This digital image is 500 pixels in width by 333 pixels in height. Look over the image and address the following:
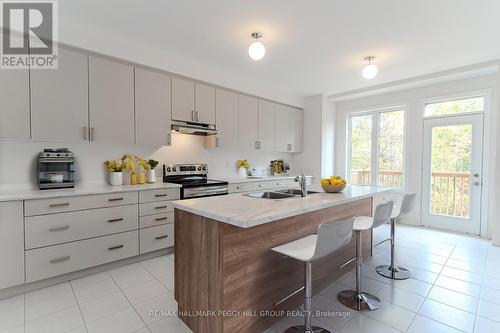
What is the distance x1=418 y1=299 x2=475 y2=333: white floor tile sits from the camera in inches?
74.7

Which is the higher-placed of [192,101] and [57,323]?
[192,101]

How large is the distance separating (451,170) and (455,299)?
2.88 meters

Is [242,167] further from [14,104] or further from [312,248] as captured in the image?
[14,104]

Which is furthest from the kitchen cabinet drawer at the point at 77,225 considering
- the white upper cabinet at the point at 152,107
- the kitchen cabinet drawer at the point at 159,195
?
the white upper cabinet at the point at 152,107

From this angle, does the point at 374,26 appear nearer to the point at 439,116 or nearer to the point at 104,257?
the point at 439,116

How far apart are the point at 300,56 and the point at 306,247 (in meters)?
2.73

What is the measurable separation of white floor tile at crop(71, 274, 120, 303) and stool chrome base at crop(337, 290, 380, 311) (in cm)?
213

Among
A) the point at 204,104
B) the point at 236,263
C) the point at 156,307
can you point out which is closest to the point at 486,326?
the point at 236,263

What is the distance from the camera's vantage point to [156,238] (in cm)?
311

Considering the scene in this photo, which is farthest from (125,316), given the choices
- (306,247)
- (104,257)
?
(306,247)

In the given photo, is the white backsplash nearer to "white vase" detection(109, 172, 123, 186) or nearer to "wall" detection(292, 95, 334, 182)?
"white vase" detection(109, 172, 123, 186)

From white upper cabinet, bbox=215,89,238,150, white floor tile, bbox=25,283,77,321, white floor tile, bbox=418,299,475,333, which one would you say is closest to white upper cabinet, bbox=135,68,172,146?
white upper cabinet, bbox=215,89,238,150

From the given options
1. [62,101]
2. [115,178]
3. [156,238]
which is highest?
[62,101]

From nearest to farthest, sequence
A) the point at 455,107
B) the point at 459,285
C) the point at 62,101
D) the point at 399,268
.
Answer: the point at 459,285
the point at 62,101
the point at 399,268
the point at 455,107
